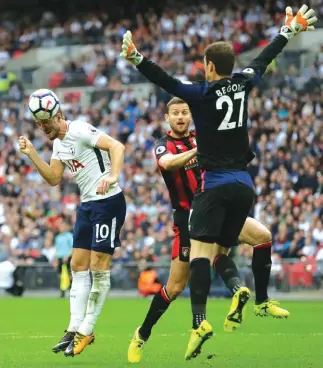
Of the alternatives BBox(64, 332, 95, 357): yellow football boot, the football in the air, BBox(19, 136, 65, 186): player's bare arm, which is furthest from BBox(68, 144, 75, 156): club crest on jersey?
BBox(64, 332, 95, 357): yellow football boot

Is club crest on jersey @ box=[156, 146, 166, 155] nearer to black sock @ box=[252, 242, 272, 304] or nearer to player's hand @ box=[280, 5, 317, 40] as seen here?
black sock @ box=[252, 242, 272, 304]

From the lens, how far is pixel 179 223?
33.4 feet

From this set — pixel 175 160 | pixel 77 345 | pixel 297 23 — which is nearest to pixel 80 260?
Result: pixel 77 345

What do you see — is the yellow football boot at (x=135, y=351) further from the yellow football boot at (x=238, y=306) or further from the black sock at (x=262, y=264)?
the yellow football boot at (x=238, y=306)

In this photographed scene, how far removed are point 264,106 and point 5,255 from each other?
23.3 ft

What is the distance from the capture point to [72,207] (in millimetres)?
26594

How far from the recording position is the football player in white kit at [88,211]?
1043cm

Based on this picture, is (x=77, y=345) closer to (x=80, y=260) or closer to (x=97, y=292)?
(x=97, y=292)

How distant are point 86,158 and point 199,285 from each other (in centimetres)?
231

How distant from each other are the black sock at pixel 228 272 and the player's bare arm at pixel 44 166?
1993 millimetres

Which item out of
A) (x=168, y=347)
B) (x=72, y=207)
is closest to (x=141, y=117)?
(x=72, y=207)

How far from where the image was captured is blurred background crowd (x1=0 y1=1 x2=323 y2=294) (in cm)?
2305

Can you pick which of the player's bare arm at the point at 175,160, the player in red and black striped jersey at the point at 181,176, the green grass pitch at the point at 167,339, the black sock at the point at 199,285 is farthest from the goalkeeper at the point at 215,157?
the player in red and black striped jersey at the point at 181,176

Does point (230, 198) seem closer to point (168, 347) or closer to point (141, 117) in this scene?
point (168, 347)
